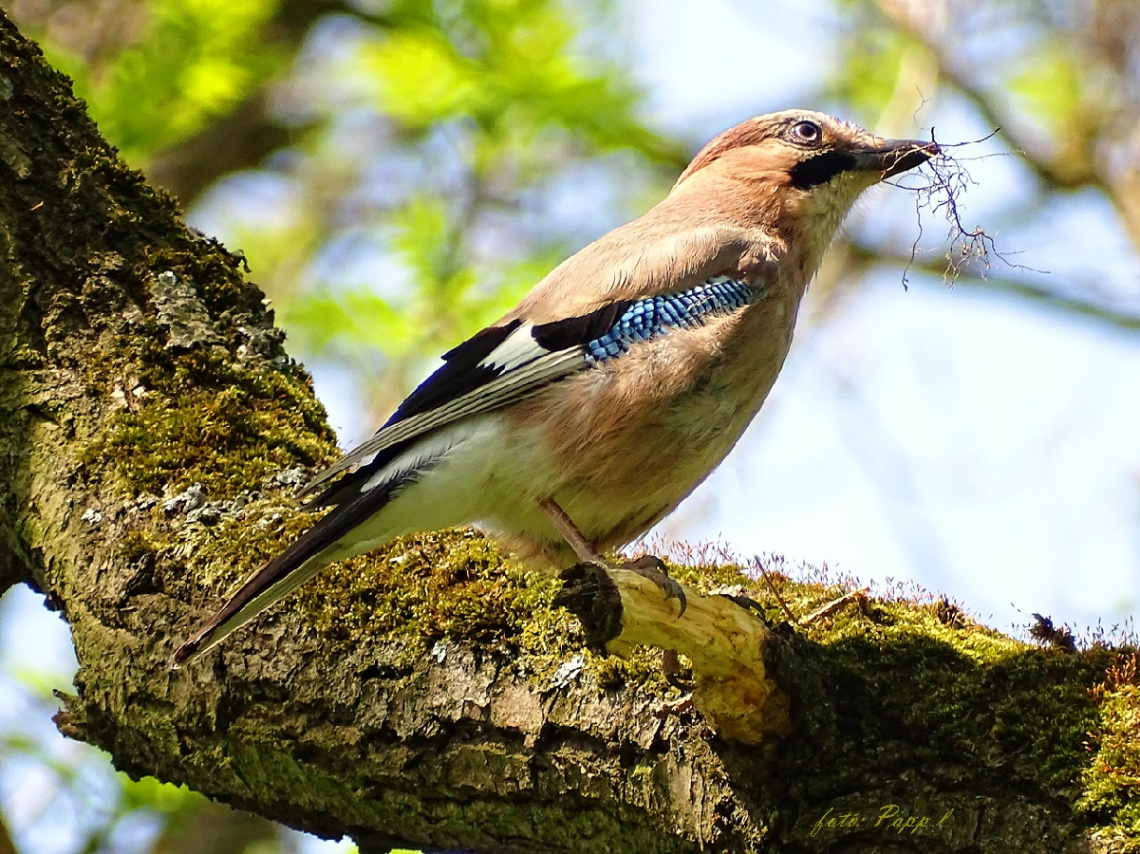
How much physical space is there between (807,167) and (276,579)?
310 cm

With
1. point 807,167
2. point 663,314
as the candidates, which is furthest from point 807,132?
point 663,314

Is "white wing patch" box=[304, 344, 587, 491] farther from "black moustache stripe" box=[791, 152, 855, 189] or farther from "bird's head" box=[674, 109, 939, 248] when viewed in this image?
"black moustache stripe" box=[791, 152, 855, 189]

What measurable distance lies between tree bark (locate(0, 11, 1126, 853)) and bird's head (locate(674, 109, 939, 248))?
1.79 meters

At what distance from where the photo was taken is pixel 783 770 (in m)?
3.30

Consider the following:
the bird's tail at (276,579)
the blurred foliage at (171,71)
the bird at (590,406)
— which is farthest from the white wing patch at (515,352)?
the blurred foliage at (171,71)

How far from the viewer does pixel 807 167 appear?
5395mm

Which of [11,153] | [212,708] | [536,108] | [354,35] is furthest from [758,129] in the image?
[354,35]

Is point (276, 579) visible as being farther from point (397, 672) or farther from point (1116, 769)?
point (1116, 769)

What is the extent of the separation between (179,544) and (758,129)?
3.30 metres

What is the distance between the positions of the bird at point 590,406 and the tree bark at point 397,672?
23cm

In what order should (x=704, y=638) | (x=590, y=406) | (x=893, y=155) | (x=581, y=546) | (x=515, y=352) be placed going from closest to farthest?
(x=704, y=638) → (x=581, y=546) → (x=590, y=406) → (x=515, y=352) → (x=893, y=155)

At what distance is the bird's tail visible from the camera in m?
3.45

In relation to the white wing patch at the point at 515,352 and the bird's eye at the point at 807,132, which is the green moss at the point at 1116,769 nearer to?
the white wing patch at the point at 515,352

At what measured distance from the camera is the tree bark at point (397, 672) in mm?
3219
